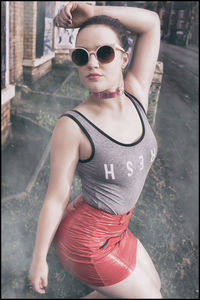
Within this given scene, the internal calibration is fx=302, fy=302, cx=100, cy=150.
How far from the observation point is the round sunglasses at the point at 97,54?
87 centimetres

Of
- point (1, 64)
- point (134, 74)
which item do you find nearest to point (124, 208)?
point (134, 74)

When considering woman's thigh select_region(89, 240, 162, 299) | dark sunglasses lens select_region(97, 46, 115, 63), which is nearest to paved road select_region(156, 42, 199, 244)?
dark sunglasses lens select_region(97, 46, 115, 63)

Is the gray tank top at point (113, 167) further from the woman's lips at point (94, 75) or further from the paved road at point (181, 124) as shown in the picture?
the paved road at point (181, 124)

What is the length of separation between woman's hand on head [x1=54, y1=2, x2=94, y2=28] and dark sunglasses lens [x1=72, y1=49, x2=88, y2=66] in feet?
0.24

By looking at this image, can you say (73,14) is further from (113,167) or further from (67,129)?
(113,167)

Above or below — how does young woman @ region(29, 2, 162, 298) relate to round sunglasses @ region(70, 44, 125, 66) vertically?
below

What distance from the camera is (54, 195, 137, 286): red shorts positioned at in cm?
112

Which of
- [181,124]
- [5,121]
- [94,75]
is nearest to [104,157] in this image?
[94,75]

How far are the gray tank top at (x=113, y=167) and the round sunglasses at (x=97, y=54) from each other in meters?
0.18

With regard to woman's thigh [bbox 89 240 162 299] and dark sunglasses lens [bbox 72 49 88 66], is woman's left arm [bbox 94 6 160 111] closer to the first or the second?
dark sunglasses lens [bbox 72 49 88 66]

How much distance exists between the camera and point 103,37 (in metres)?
0.91

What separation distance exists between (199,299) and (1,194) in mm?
2294

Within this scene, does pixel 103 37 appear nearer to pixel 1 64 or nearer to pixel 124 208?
pixel 124 208

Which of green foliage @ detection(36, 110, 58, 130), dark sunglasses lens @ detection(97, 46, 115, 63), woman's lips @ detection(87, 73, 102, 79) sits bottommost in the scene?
green foliage @ detection(36, 110, 58, 130)
